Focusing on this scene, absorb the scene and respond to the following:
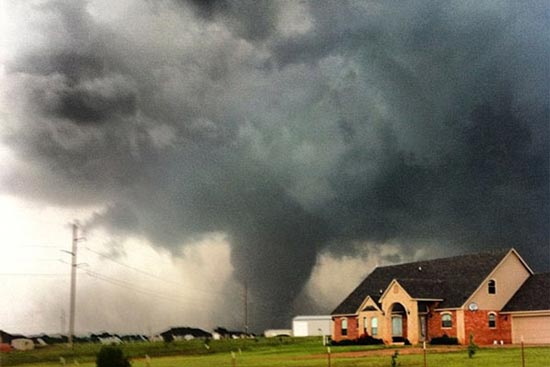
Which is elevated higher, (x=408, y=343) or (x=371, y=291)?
(x=371, y=291)

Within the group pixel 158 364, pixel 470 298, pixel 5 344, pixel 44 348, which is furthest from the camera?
pixel 470 298

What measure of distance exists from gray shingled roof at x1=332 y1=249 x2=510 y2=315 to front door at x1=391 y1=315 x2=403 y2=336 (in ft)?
7.87

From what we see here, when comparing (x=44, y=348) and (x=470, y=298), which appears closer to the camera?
(x=44, y=348)

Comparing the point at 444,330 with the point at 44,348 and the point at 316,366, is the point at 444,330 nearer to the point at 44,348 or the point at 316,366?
the point at 316,366

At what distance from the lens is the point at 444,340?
2243 inches

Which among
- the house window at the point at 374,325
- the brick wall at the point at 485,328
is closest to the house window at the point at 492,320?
the brick wall at the point at 485,328

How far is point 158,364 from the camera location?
4219 cm

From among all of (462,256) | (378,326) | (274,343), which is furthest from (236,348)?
(462,256)

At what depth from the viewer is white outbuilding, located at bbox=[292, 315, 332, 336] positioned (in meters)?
81.1

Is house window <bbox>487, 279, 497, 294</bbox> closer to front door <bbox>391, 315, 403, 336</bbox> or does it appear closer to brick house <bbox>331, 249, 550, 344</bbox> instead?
brick house <bbox>331, 249, 550, 344</bbox>

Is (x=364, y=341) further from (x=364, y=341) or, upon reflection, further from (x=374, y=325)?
(x=374, y=325)

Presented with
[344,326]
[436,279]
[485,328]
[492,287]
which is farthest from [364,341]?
[492,287]

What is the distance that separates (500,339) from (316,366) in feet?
85.3

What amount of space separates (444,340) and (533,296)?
24.7ft
